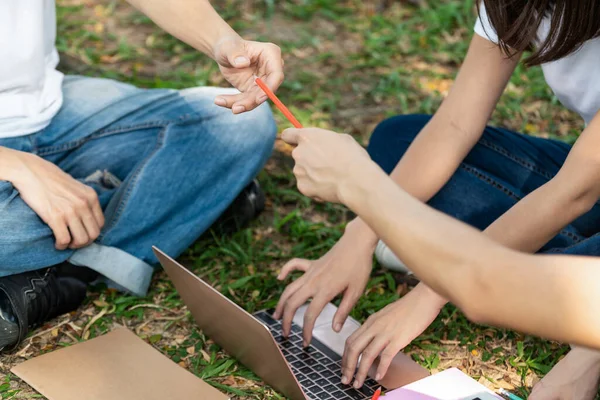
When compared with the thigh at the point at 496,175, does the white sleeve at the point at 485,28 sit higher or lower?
higher

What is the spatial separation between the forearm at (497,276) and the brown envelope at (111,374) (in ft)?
2.36

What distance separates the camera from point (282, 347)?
1789 millimetres

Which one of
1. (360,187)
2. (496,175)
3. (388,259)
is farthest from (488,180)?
(360,187)

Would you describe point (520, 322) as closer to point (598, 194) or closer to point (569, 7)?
point (598, 194)

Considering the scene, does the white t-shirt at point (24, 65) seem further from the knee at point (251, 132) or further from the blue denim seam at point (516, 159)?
the blue denim seam at point (516, 159)

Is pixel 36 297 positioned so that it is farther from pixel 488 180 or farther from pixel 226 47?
pixel 488 180

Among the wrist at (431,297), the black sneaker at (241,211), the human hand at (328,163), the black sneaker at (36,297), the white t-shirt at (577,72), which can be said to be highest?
the white t-shirt at (577,72)

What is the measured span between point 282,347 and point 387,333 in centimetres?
25

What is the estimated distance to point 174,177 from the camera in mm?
2094

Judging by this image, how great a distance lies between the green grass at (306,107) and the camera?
1.87m

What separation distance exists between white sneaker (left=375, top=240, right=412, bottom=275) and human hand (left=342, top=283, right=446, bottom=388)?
383 mm

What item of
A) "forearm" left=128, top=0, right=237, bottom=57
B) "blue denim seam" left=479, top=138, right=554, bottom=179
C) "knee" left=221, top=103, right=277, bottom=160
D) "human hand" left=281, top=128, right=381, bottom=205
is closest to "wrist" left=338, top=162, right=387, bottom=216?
"human hand" left=281, top=128, right=381, bottom=205

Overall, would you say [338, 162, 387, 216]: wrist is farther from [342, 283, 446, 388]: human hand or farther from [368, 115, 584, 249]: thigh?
[368, 115, 584, 249]: thigh

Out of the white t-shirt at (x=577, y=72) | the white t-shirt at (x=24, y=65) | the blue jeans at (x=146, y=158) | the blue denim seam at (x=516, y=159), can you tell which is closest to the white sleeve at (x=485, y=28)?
the white t-shirt at (x=577, y=72)
